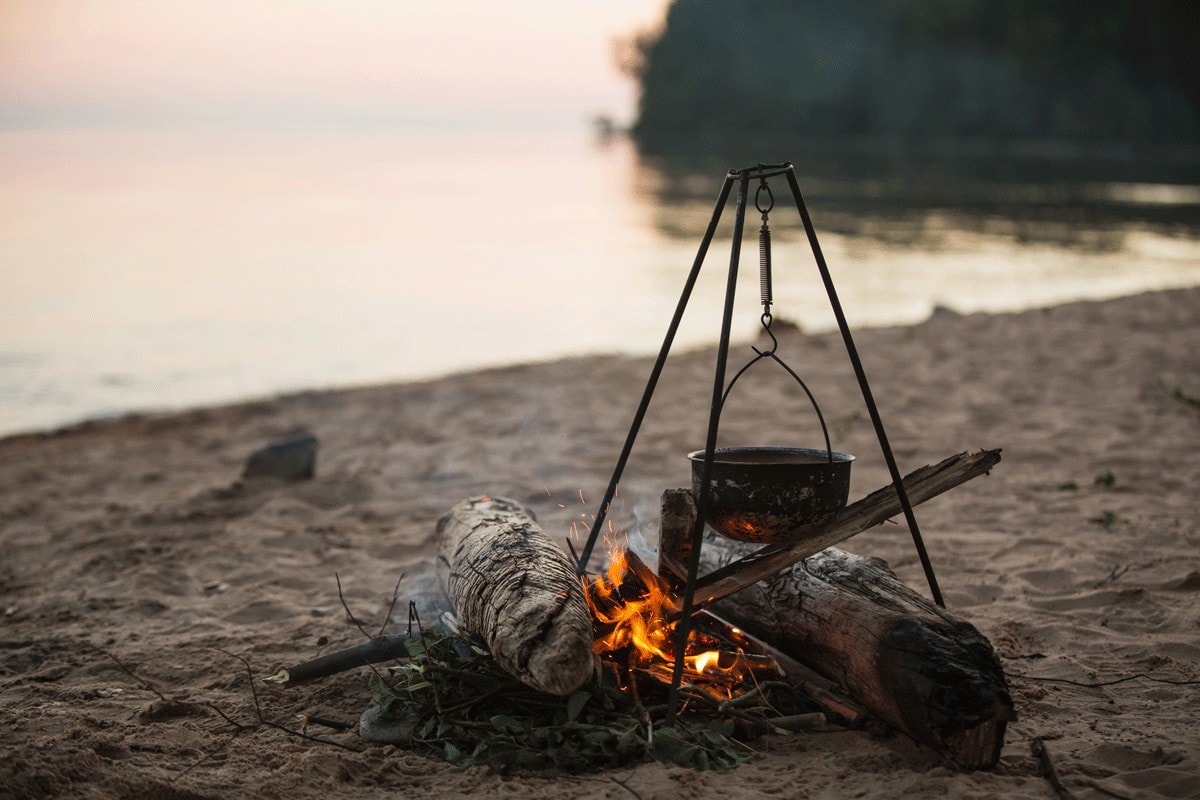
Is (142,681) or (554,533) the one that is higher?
(554,533)

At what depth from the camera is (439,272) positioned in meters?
22.6

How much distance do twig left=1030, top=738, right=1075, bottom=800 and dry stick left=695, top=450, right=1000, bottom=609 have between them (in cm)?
84

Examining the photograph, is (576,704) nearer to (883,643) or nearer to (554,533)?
(883,643)

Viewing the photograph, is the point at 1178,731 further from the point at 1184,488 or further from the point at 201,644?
the point at 201,644

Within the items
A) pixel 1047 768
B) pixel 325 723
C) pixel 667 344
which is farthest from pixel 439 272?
pixel 1047 768

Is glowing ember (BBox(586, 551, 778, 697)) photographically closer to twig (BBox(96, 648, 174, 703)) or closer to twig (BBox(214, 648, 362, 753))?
twig (BBox(214, 648, 362, 753))

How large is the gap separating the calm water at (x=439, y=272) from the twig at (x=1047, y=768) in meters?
10.00

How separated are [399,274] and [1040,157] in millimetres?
58662

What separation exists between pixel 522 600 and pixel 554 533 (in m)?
2.24

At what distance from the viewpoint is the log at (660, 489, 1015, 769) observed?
293cm

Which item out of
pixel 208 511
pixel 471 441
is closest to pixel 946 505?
pixel 471 441

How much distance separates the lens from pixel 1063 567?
15.4 feet

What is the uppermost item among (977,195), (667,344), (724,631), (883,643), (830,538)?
(977,195)

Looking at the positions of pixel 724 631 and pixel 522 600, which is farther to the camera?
pixel 724 631
